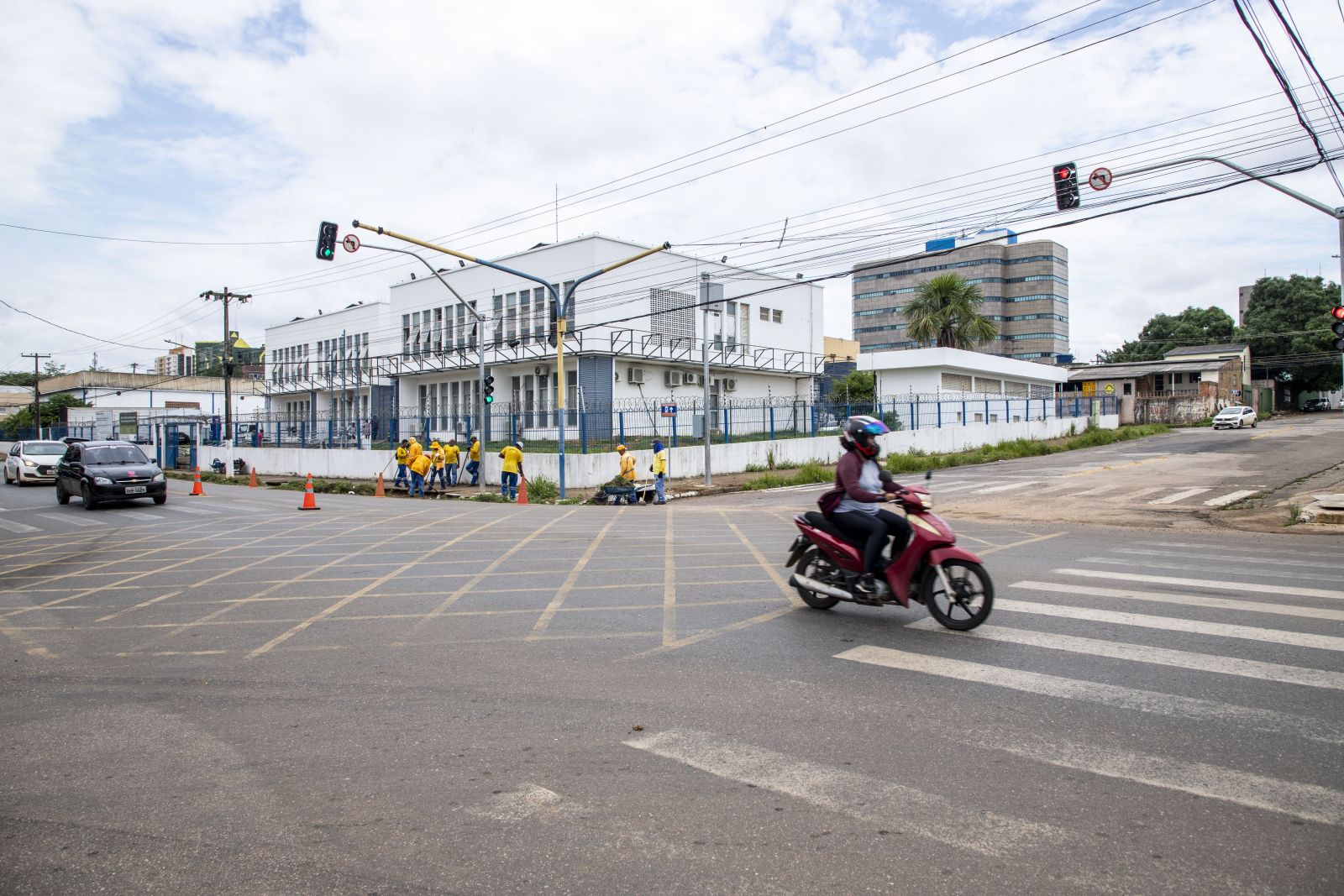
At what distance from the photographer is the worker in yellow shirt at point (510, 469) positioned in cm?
2241

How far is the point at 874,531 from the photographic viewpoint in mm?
7070

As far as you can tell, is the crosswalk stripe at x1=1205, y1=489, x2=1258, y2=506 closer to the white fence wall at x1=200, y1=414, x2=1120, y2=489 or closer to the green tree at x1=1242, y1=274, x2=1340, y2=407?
the white fence wall at x1=200, y1=414, x2=1120, y2=489

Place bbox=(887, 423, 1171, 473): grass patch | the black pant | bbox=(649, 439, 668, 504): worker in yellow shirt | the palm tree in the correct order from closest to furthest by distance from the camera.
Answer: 1. the black pant
2. bbox=(649, 439, 668, 504): worker in yellow shirt
3. bbox=(887, 423, 1171, 473): grass patch
4. the palm tree

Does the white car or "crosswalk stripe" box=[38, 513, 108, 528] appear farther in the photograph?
the white car

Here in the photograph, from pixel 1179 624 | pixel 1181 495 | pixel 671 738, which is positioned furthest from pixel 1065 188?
pixel 671 738

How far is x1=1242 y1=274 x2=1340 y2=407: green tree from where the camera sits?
226ft

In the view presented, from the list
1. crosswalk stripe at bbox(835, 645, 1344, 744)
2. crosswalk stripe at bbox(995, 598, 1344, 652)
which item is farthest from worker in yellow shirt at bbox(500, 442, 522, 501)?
crosswalk stripe at bbox(835, 645, 1344, 744)

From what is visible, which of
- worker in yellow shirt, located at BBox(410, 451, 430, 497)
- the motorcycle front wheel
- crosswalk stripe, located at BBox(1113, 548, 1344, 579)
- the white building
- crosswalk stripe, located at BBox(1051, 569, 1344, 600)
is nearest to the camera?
the motorcycle front wheel

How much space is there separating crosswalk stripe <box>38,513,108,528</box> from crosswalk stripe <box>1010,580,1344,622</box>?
16541 mm

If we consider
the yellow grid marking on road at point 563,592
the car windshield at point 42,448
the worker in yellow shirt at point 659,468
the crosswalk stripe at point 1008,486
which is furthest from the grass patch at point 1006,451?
the car windshield at point 42,448

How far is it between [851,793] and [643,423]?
75.6 feet

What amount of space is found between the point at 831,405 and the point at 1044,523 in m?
18.1

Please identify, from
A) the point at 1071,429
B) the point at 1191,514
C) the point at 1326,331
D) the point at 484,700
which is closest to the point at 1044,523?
the point at 1191,514

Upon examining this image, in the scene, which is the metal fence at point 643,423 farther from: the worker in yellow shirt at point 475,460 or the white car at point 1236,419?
the white car at point 1236,419
